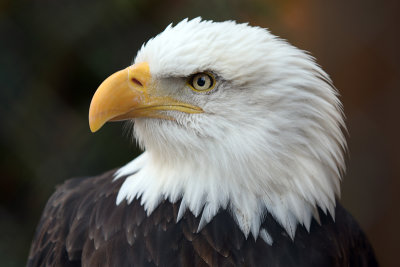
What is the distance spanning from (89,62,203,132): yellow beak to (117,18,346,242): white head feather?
23 millimetres

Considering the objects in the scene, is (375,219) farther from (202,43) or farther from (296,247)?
(202,43)

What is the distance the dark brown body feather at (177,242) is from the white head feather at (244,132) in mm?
28

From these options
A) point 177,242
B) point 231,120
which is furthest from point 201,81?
point 177,242

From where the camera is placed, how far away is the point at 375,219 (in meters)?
2.76

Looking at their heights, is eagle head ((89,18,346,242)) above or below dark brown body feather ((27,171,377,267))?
above

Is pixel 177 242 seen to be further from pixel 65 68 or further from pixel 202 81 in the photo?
pixel 65 68

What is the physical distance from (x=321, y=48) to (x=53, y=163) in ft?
4.52

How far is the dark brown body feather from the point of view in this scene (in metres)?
1.30

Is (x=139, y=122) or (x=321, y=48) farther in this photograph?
(x=321, y=48)

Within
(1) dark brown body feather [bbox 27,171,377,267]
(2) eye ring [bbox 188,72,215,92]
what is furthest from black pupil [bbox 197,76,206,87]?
(1) dark brown body feather [bbox 27,171,377,267]

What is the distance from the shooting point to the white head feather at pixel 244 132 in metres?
1.28

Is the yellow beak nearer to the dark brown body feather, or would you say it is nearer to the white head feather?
the white head feather

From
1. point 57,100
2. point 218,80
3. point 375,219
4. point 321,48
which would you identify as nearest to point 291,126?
point 218,80

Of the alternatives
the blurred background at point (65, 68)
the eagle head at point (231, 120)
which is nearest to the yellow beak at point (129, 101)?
the eagle head at point (231, 120)
